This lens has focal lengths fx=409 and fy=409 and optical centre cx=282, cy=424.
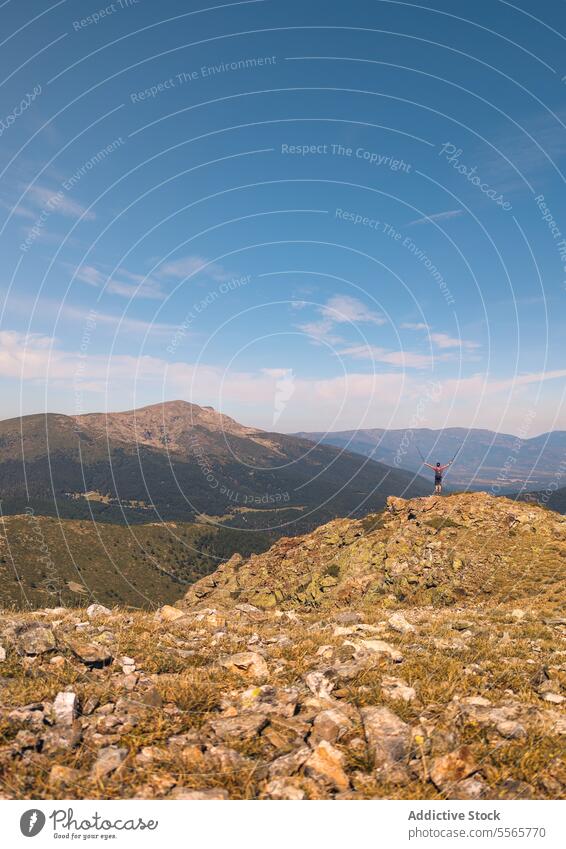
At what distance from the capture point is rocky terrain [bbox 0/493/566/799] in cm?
595

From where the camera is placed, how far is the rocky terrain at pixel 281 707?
5.95 meters

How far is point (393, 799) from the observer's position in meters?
5.67

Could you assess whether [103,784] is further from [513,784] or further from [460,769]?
[513,784]

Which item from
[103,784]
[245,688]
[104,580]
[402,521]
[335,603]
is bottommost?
[104,580]

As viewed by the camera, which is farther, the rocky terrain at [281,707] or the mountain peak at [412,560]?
the mountain peak at [412,560]

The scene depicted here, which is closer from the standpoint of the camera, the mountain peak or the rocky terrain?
the rocky terrain

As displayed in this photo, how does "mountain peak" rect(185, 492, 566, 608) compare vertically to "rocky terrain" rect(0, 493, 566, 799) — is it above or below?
below

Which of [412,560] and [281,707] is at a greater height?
[281,707]

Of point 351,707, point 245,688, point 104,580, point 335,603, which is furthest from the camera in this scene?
point 104,580

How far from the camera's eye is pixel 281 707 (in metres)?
7.91

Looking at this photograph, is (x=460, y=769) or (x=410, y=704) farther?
(x=410, y=704)

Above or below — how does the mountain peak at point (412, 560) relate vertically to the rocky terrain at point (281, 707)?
below
